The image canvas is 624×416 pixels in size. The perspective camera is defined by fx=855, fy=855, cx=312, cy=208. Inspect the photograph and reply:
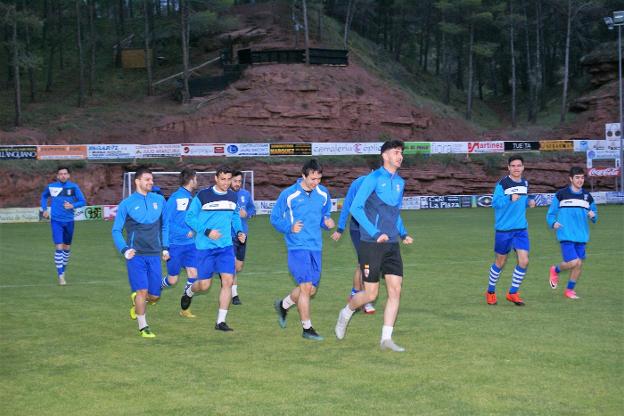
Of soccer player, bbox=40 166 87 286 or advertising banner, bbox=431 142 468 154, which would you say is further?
advertising banner, bbox=431 142 468 154

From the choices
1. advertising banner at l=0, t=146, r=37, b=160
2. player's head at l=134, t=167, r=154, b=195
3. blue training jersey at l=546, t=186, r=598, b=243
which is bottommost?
blue training jersey at l=546, t=186, r=598, b=243

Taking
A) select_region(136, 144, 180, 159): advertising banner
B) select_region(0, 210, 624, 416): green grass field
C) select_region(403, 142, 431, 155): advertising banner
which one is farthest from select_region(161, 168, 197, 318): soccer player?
select_region(403, 142, 431, 155): advertising banner

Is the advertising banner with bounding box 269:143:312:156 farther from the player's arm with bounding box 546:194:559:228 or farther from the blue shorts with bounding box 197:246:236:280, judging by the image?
the blue shorts with bounding box 197:246:236:280

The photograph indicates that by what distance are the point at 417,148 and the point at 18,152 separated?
2633cm

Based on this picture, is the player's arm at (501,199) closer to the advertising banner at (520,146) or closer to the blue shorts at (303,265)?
the blue shorts at (303,265)

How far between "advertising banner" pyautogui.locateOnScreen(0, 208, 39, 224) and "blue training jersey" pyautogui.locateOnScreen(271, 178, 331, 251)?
3467 centimetres

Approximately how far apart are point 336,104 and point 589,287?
50.4 metres

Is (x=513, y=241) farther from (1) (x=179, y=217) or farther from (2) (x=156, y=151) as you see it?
(2) (x=156, y=151)

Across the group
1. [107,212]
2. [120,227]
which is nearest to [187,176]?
[120,227]

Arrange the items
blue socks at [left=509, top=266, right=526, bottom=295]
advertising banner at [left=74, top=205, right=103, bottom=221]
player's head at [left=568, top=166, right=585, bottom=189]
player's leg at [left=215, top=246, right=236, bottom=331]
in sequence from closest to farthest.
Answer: player's leg at [left=215, top=246, right=236, bottom=331] → blue socks at [left=509, top=266, right=526, bottom=295] → player's head at [left=568, top=166, right=585, bottom=189] → advertising banner at [left=74, top=205, right=103, bottom=221]

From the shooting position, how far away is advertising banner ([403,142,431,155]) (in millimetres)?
59062

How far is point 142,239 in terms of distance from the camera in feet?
36.3

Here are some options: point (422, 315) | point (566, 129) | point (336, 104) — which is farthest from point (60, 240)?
point (566, 129)

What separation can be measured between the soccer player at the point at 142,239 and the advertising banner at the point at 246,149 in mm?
42177
